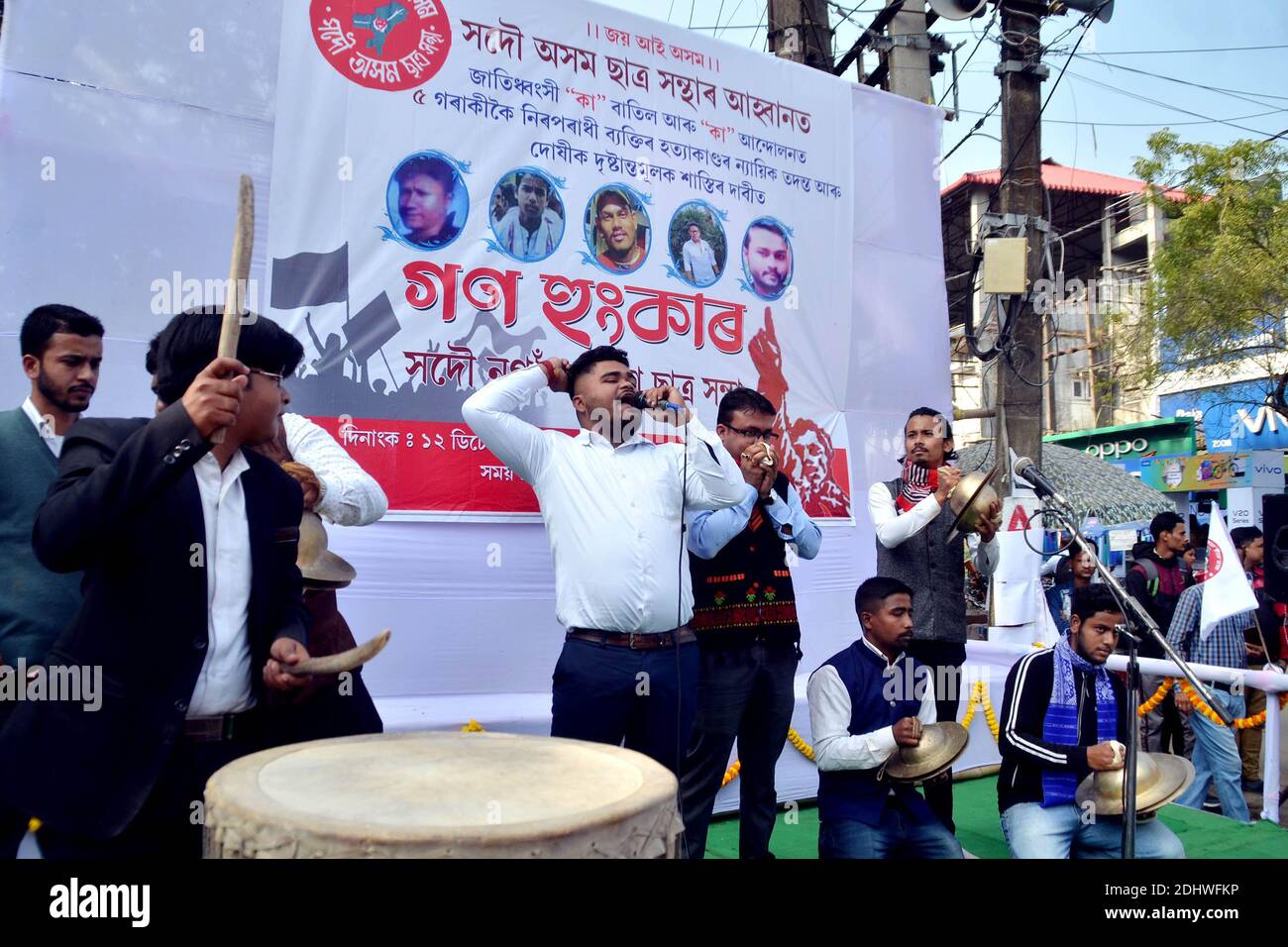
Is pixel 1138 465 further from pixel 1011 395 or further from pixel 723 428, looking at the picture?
pixel 723 428

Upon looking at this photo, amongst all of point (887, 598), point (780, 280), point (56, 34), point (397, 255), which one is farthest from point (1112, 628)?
point (56, 34)

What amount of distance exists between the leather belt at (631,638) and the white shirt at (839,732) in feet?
1.56

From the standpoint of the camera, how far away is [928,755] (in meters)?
2.84

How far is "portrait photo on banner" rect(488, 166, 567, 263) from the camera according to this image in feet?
12.1

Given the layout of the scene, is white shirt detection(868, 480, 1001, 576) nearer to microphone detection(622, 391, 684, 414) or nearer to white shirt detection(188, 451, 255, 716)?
microphone detection(622, 391, 684, 414)

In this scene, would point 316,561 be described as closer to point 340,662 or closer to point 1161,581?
point 340,662

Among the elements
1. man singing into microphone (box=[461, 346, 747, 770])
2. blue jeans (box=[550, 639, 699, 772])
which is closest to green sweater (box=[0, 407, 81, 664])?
man singing into microphone (box=[461, 346, 747, 770])

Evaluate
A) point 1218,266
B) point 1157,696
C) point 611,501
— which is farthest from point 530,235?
point 1218,266

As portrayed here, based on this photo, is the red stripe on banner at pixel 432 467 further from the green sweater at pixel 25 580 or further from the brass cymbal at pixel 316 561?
the green sweater at pixel 25 580

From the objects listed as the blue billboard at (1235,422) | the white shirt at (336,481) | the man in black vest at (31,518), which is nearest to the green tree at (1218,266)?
the blue billboard at (1235,422)

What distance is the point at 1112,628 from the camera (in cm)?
302

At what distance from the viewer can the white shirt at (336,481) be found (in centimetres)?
265

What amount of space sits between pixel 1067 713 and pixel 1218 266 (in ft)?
23.4
